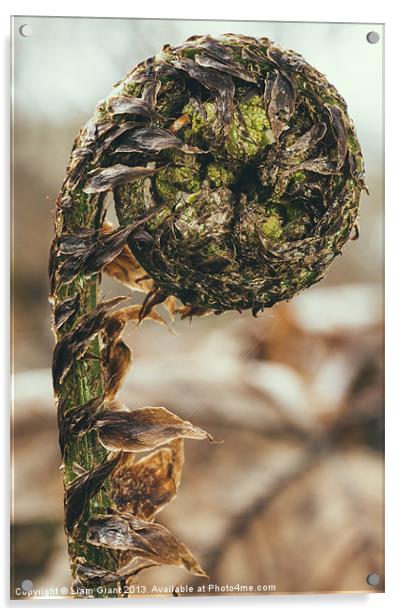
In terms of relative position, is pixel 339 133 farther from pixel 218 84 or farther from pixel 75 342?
pixel 75 342

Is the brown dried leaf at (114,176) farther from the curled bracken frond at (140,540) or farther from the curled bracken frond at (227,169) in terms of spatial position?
the curled bracken frond at (140,540)

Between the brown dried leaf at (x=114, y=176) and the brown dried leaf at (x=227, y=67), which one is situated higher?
the brown dried leaf at (x=227, y=67)

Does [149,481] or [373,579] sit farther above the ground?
[149,481]

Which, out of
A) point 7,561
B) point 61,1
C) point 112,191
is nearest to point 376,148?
point 112,191

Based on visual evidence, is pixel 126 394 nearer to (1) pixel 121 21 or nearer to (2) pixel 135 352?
(2) pixel 135 352

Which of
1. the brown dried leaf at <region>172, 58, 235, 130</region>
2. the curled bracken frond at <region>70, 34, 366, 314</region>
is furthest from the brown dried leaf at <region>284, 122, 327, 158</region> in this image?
the brown dried leaf at <region>172, 58, 235, 130</region>
